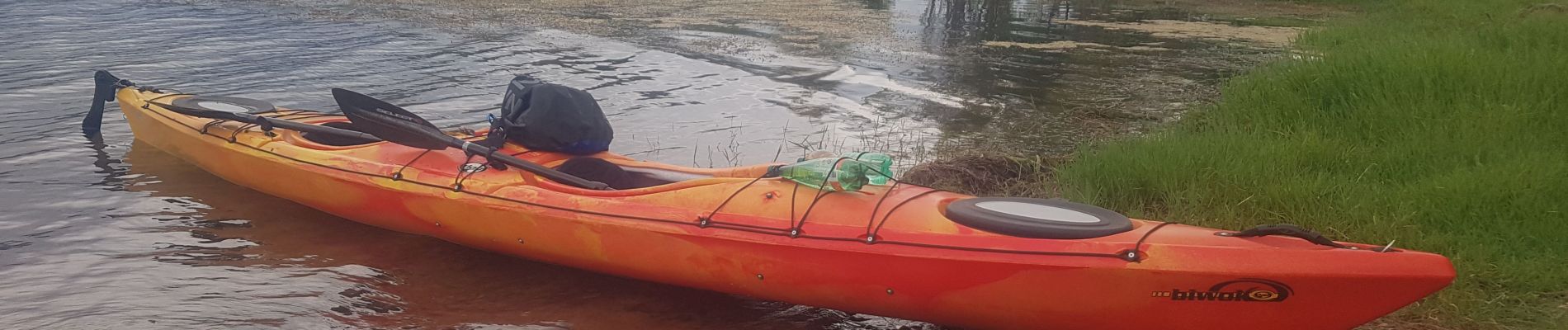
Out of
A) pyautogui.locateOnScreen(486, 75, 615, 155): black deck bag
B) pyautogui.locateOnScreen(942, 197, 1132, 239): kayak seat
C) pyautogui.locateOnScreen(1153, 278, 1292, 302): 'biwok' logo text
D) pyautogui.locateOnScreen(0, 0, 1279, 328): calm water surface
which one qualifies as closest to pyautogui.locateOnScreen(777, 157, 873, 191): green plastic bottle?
pyautogui.locateOnScreen(942, 197, 1132, 239): kayak seat

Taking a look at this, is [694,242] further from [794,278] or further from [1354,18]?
[1354,18]

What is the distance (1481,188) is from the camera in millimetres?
3740

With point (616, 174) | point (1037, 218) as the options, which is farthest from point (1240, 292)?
point (616, 174)

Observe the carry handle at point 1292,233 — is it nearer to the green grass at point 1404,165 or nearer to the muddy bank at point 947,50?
the green grass at point 1404,165

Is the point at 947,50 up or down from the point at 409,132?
down

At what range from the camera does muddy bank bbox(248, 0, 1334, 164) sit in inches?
275

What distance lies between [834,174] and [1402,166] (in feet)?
7.95

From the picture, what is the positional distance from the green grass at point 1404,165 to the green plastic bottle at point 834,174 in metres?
1.19

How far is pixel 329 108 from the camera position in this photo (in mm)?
7594

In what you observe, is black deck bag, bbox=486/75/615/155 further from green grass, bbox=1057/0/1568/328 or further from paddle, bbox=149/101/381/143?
green grass, bbox=1057/0/1568/328

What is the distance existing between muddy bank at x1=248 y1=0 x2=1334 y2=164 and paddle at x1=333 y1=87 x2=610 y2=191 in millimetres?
2185

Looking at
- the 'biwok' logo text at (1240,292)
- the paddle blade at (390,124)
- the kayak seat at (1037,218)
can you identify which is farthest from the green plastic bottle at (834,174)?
the paddle blade at (390,124)

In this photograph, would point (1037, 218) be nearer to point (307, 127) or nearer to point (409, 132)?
point (409, 132)

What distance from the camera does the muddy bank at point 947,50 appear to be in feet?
22.9
